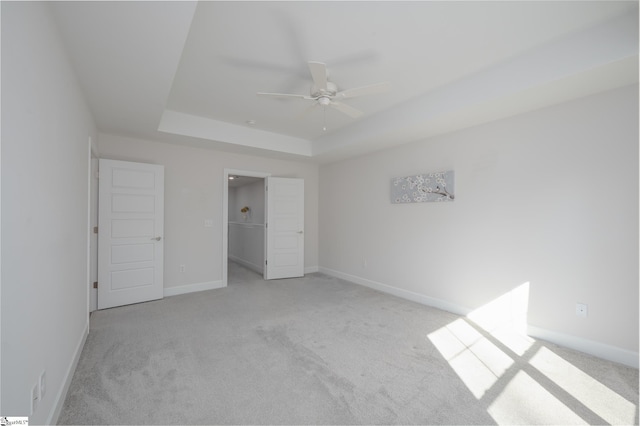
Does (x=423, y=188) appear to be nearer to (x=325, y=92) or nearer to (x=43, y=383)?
(x=325, y=92)

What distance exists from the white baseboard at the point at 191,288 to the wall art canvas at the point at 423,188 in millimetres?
3306

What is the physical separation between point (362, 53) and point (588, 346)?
133 inches

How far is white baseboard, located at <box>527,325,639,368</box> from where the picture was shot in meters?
2.34

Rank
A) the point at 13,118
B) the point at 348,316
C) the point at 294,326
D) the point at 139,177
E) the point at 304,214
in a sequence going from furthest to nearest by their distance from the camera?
1. the point at 304,214
2. the point at 139,177
3. the point at 348,316
4. the point at 294,326
5. the point at 13,118

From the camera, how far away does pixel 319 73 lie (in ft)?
7.13

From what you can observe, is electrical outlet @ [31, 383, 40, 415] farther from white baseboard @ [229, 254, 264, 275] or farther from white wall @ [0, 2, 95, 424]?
white baseboard @ [229, 254, 264, 275]

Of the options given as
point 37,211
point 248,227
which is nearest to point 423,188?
point 37,211

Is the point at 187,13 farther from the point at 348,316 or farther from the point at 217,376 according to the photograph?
the point at 348,316

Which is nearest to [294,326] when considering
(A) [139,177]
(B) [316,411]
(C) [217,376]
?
(C) [217,376]

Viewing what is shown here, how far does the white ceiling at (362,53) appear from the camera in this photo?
1.89 m

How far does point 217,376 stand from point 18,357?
1.25 metres

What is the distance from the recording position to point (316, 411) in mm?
1792

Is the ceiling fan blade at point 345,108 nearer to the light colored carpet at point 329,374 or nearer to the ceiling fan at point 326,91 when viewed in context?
the ceiling fan at point 326,91

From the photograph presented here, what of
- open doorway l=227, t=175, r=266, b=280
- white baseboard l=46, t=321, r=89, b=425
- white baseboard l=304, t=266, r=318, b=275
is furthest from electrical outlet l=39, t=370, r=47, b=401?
white baseboard l=304, t=266, r=318, b=275
